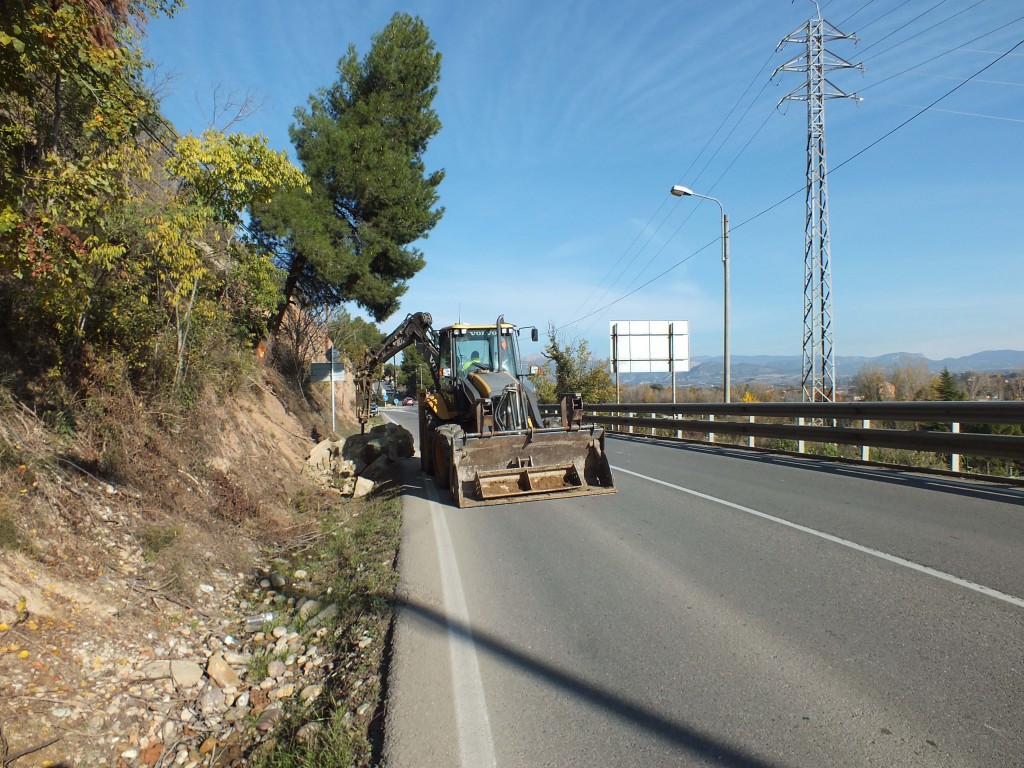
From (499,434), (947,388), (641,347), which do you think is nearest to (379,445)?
(499,434)

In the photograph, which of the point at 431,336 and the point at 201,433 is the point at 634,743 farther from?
the point at 431,336

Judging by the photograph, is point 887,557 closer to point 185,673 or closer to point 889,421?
point 185,673

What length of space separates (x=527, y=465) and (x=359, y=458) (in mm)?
6888

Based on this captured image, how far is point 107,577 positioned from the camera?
5.34 metres

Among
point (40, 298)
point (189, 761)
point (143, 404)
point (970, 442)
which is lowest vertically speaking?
point (189, 761)

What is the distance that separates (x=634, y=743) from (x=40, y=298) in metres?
6.77

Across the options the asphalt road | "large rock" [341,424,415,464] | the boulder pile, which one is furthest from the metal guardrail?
"large rock" [341,424,415,464]

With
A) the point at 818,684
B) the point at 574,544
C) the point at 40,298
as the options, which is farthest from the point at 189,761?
the point at 40,298

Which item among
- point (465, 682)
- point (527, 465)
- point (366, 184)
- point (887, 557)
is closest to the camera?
point (465, 682)

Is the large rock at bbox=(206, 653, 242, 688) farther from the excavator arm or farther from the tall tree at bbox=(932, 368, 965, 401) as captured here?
the tall tree at bbox=(932, 368, 965, 401)

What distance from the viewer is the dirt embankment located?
12.2ft

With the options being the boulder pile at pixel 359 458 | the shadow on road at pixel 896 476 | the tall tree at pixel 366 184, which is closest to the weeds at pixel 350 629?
the boulder pile at pixel 359 458

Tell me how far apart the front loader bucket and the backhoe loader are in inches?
0.6

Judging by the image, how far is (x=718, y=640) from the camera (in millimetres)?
4449
